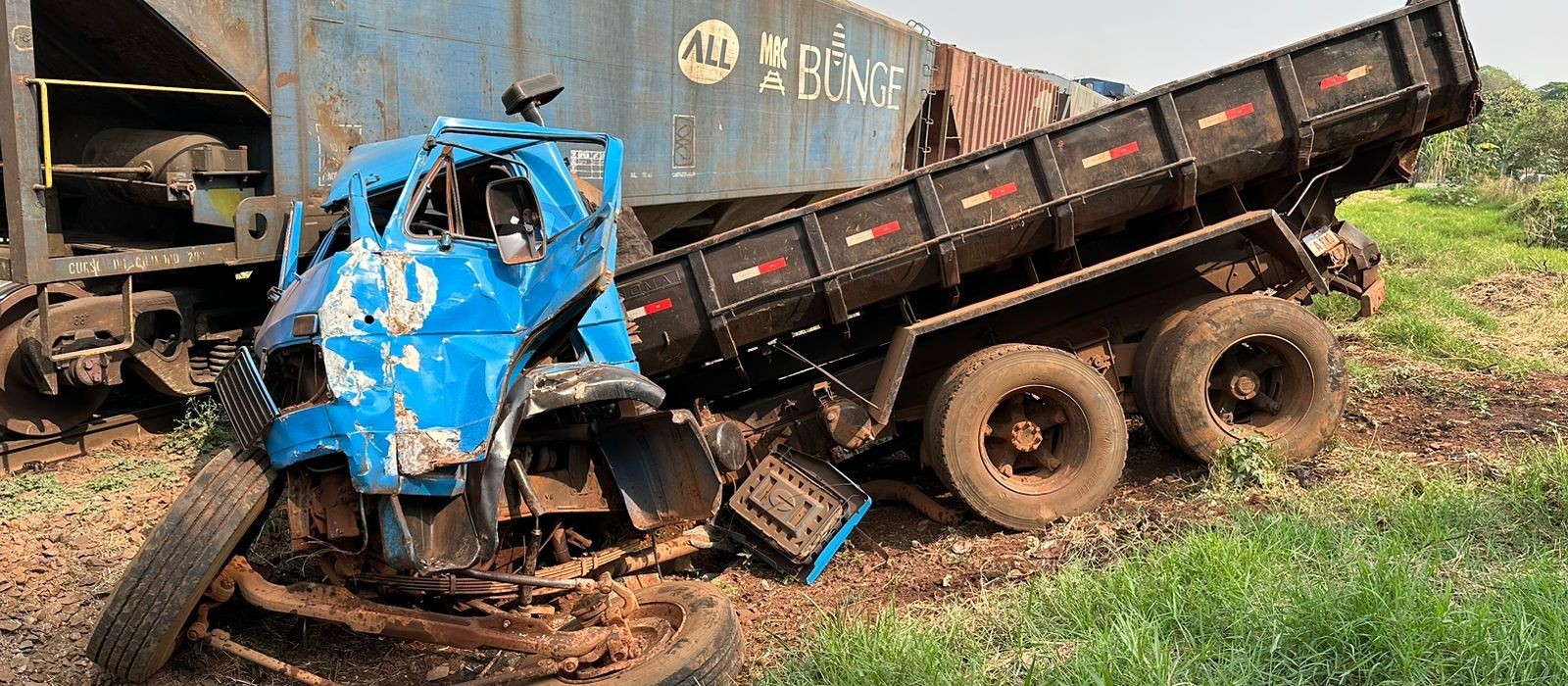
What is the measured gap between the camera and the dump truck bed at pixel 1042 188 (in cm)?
526

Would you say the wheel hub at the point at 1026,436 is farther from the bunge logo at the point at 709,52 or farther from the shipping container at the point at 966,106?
the shipping container at the point at 966,106

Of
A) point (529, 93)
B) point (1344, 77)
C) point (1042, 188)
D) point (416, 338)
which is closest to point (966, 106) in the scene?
point (1344, 77)

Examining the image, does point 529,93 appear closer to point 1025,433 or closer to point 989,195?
point 989,195

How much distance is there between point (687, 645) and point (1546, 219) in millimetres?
15521

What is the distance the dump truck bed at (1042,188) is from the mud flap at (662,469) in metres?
0.73

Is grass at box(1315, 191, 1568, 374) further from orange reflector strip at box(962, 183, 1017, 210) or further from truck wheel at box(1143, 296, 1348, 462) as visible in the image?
orange reflector strip at box(962, 183, 1017, 210)

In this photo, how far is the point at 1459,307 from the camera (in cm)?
935

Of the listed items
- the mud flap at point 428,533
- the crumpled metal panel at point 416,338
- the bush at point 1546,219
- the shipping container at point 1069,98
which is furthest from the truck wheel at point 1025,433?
the shipping container at point 1069,98

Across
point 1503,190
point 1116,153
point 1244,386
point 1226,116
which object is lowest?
point 1244,386

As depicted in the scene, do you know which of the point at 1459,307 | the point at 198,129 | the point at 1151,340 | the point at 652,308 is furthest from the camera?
the point at 1459,307

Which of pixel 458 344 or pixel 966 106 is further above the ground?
pixel 966 106

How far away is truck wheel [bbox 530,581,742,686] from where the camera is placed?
3807 mm

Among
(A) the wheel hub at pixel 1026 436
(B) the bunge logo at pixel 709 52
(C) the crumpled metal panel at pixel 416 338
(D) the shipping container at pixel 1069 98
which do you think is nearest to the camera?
(C) the crumpled metal panel at pixel 416 338

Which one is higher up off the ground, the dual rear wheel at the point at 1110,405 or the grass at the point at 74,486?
the grass at the point at 74,486
